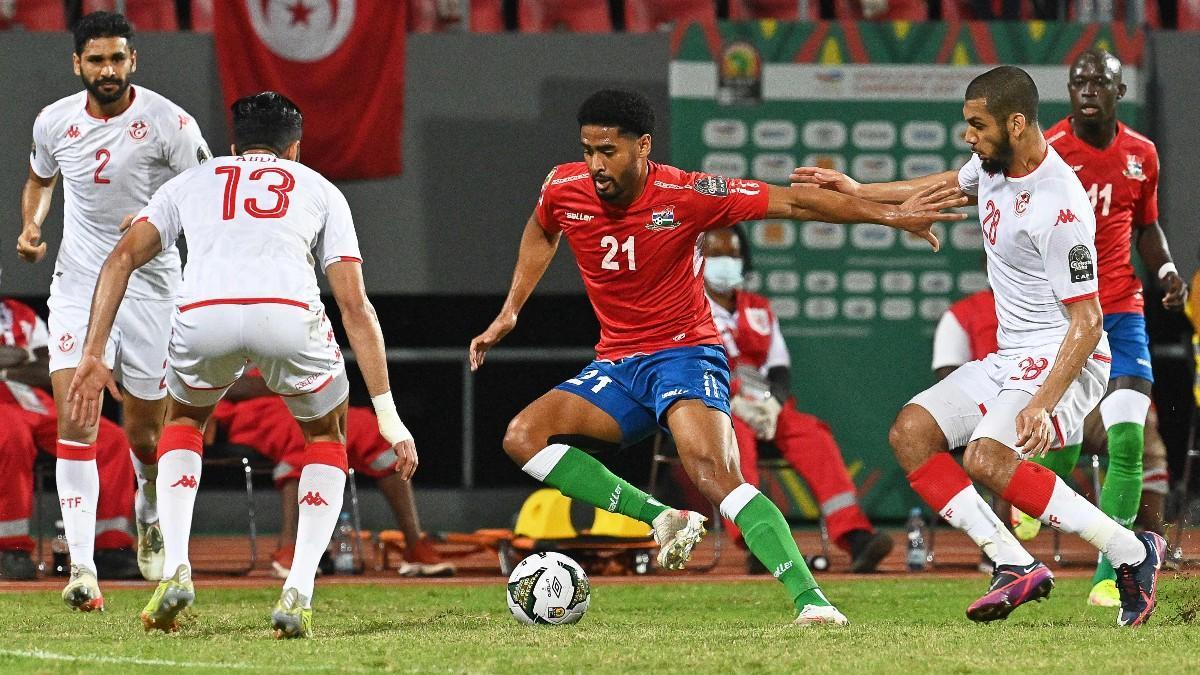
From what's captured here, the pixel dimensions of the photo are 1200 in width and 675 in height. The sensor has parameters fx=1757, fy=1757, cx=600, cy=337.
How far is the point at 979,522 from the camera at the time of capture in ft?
20.9

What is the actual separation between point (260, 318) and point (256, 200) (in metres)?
0.41

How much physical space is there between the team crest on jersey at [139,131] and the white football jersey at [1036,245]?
347cm

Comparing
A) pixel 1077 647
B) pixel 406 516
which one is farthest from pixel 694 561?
pixel 1077 647

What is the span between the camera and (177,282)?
797 cm

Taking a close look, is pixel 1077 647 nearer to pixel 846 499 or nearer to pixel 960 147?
pixel 846 499

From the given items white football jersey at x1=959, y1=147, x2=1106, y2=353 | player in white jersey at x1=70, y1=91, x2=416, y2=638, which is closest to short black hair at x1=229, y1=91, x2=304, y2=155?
player in white jersey at x1=70, y1=91, x2=416, y2=638

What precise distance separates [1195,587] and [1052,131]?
6.93 ft

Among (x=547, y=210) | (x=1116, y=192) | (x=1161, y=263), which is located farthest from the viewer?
(x=1161, y=263)

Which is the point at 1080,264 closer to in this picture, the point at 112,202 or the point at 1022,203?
the point at 1022,203

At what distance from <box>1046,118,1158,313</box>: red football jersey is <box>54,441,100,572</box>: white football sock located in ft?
14.3

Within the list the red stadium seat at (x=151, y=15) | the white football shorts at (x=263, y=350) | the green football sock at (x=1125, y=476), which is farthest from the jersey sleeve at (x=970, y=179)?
the red stadium seat at (x=151, y=15)

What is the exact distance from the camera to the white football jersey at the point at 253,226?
5.76m

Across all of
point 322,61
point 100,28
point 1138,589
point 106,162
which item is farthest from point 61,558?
point 1138,589

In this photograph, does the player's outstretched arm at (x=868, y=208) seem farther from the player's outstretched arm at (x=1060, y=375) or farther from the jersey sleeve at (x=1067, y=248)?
the player's outstretched arm at (x=1060, y=375)
